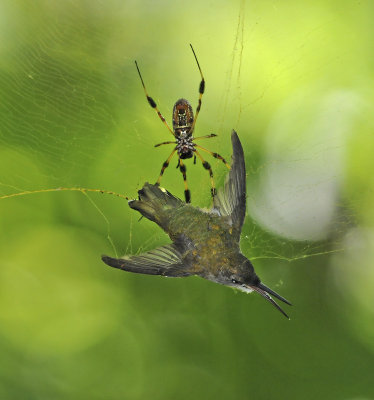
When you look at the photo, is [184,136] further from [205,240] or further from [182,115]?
[205,240]

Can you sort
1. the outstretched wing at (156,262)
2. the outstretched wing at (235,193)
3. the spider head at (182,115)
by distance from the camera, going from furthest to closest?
1. the spider head at (182,115)
2. the outstretched wing at (235,193)
3. the outstretched wing at (156,262)

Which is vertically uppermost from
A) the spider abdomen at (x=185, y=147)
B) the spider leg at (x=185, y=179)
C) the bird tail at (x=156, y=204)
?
the spider abdomen at (x=185, y=147)

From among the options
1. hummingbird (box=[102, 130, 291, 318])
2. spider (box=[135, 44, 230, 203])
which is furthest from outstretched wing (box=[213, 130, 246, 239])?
spider (box=[135, 44, 230, 203])

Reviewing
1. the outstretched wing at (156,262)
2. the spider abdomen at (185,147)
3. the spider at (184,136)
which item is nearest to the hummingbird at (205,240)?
the outstretched wing at (156,262)

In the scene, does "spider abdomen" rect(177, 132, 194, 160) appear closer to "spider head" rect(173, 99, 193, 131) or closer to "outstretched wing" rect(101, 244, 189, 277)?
"spider head" rect(173, 99, 193, 131)

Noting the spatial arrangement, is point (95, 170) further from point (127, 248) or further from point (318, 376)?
point (318, 376)

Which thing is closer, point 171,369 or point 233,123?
point 233,123

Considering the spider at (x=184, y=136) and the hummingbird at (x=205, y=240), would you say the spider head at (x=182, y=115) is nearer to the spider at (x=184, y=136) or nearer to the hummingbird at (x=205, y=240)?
the spider at (x=184, y=136)

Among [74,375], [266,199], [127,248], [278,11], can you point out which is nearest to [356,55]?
[278,11]

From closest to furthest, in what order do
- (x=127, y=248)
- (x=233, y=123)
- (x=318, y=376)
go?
1. (x=233, y=123)
2. (x=127, y=248)
3. (x=318, y=376)
